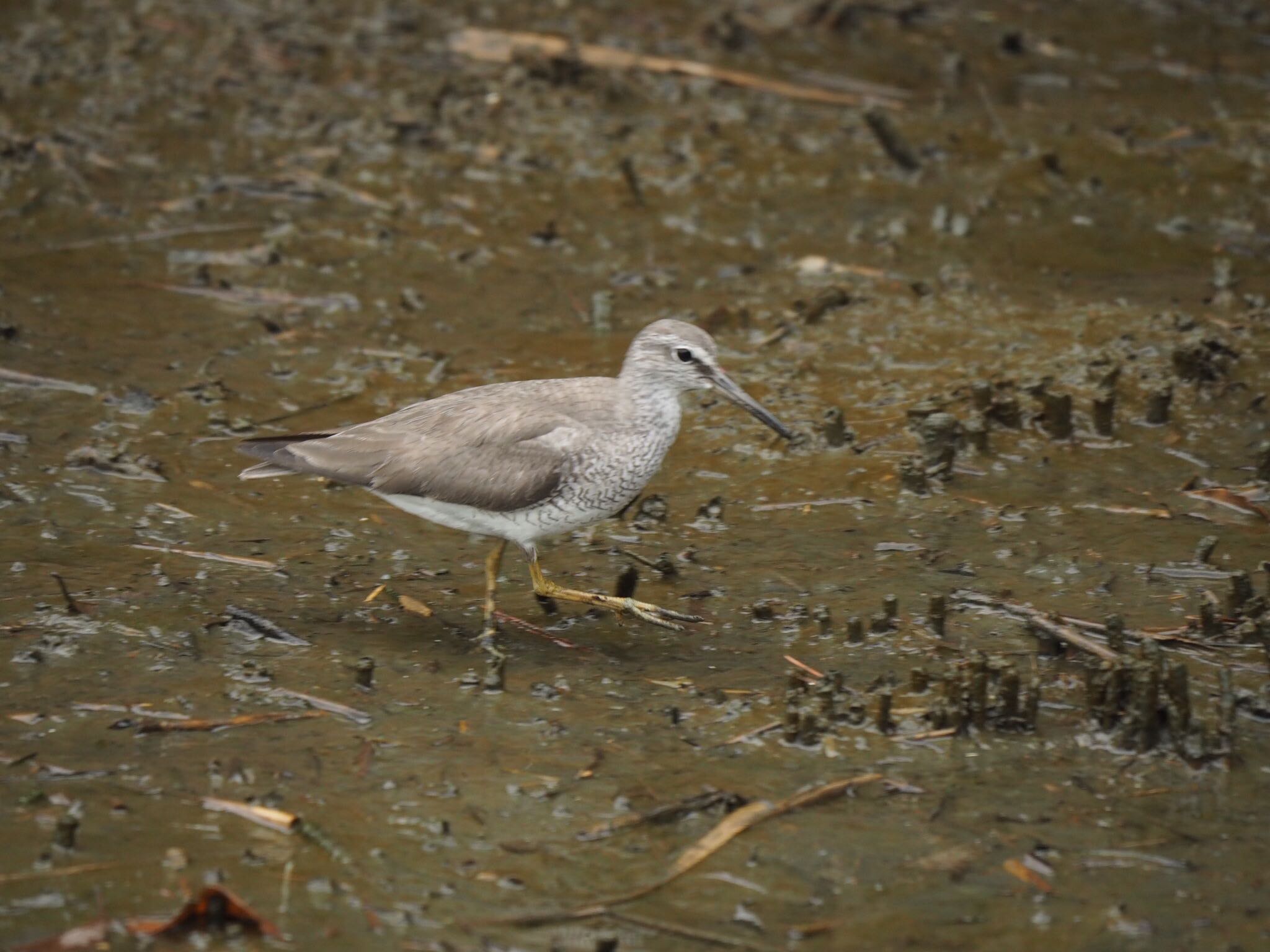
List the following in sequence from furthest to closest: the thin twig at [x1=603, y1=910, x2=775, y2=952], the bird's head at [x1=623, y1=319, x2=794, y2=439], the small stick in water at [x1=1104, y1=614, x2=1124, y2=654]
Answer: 1. the bird's head at [x1=623, y1=319, x2=794, y2=439]
2. the small stick in water at [x1=1104, y1=614, x2=1124, y2=654]
3. the thin twig at [x1=603, y1=910, x2=775, y2=952]

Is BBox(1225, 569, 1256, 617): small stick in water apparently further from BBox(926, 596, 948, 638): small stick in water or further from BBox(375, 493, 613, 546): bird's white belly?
BBox(375, 493, 613, 546): bird's white belly

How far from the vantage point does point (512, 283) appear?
32.9 ft

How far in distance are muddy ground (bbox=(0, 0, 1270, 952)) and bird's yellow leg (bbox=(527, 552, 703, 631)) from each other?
0.29 ft

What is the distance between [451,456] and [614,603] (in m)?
0.92

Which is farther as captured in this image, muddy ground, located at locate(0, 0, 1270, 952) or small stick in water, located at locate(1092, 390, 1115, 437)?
small stick in water, located at locate(1092, 390, 1115, 437)

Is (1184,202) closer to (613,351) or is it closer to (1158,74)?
(1158,74)

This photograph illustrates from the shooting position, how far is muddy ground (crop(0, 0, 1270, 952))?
511 centimetres

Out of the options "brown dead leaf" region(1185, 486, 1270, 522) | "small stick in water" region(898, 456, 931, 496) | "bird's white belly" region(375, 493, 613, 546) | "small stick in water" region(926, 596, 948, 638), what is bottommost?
"small stick in water" region(926, 596, 948, 638)

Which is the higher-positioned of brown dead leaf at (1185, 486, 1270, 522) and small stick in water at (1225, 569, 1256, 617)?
brown dead leaf at (1185, 486, 1270, 522)

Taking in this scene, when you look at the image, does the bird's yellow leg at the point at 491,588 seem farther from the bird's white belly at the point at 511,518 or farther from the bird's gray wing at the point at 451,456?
the bird's gray wing at the point at 451,456

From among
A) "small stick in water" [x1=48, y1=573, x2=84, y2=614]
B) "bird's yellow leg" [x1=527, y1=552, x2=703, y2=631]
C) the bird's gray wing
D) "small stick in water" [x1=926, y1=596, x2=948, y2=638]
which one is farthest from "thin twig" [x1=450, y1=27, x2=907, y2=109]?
"small stick in water" [x1=48, y1=573, x2=84, y2=614]

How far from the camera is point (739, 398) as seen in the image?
7008 mm

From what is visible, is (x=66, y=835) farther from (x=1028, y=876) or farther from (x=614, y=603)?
(x=1028, y=876)

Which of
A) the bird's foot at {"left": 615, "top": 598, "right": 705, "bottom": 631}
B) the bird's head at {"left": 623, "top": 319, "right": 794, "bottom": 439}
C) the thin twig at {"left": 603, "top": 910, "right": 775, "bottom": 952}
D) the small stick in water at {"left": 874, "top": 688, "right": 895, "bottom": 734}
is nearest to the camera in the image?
the thin twig at {"left": 603, "top": 910, "right": 775, "bottom": 952}
